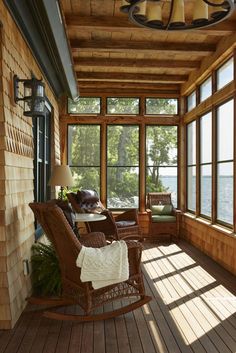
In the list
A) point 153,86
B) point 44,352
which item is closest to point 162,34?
point 153,86

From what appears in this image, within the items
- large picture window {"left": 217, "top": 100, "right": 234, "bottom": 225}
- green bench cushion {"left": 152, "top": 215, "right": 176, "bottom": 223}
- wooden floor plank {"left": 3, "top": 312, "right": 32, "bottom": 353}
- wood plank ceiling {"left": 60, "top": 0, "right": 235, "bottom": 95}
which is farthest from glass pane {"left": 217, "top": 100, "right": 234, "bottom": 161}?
wooden floor plank {"left": 3, "top": 312, "right": 32, "bottom": 353}

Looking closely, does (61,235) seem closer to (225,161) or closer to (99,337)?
(99,337)

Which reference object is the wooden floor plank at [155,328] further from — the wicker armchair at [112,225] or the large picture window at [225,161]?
the wicker armchair at [112,225]

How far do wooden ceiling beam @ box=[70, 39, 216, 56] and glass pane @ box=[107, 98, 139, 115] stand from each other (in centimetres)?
250

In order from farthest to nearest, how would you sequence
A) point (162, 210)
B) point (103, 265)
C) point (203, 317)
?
point (162, 210) → point (203, 317) → point (103, 265)

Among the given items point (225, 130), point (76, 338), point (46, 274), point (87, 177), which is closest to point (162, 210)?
point (87, 177)

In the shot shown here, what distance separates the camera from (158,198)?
7.61m

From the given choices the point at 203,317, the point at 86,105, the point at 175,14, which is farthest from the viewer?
the point at 86,105

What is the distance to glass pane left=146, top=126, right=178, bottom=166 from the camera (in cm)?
811

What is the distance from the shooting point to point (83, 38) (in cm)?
544

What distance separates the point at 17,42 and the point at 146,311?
2965 mm

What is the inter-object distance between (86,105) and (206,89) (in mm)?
2769

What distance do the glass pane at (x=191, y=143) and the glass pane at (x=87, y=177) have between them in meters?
2.04

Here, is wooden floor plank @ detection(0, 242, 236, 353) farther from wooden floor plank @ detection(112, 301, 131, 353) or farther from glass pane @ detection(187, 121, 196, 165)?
glass pane @ detection(187, 121, 196, 165)
